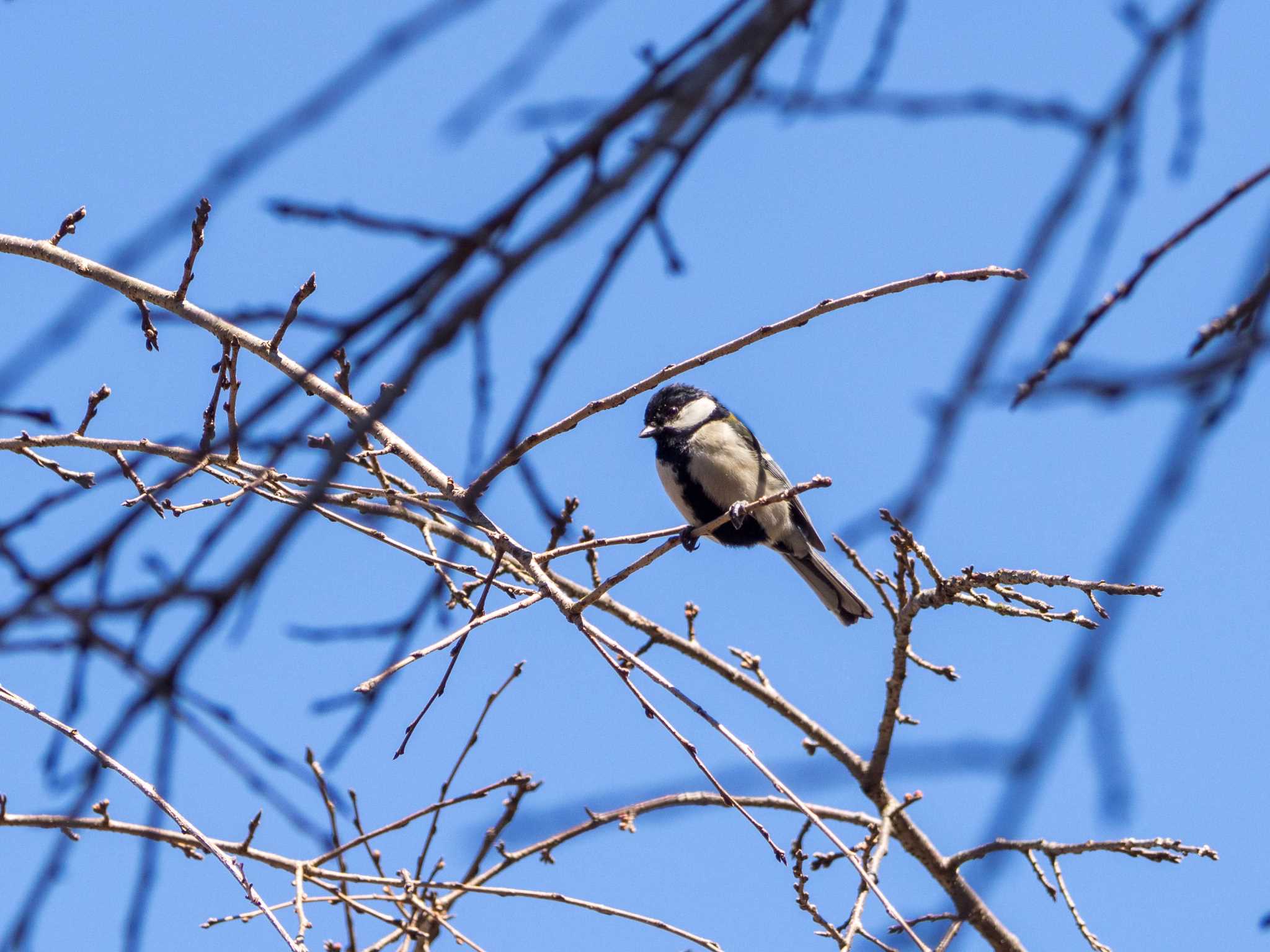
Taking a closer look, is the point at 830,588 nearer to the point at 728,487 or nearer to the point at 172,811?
the point at 728,487

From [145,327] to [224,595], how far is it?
2.65 meters

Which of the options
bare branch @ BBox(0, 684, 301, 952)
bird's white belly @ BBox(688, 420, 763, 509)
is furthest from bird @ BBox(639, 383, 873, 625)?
bare branch @ BBox(0, 684, 301, 952)

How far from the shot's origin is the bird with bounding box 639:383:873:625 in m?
6.20

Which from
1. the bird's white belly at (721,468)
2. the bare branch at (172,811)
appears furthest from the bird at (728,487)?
the bare branch at (172,811)

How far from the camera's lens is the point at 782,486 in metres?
6.64

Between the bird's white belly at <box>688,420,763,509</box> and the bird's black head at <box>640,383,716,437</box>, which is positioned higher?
the bird's black head at <box>640,383,716,437</box>

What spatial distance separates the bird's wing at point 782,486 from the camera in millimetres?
6363

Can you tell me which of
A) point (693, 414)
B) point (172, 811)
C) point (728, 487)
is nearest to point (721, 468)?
point (728, 487)

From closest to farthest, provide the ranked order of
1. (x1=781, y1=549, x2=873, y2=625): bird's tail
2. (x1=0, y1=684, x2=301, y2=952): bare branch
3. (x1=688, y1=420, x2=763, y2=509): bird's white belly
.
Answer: (x1=0, y1=684, x2=301, y2=952): bare branch
(x1=688, y1=420, x2=763, y2=509): bird's white belly
(x1=781, y1=549, x2=873, y2=625): bird's tail

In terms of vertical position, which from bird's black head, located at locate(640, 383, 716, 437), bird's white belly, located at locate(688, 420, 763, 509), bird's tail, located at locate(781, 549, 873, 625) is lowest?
bird's tail, located at locate(781, 549, 873, 625)

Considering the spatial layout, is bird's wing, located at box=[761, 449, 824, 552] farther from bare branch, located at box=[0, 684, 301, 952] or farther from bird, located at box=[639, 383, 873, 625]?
bare branch, located at box=[0, 684, 301, 952]

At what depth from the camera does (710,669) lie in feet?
15.4

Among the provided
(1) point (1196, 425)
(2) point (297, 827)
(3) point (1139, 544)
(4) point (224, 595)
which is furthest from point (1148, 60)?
(2) point (297, 827)

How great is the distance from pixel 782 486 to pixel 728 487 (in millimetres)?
542
